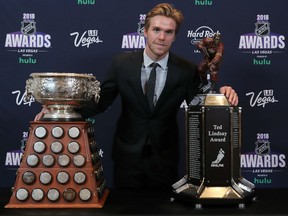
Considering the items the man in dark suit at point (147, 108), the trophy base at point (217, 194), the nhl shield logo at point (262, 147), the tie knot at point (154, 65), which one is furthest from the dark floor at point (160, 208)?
the nhl shield logo at point (262, 147)

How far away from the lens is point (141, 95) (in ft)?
6.67

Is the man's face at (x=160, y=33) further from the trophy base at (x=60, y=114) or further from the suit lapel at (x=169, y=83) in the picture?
the trophy base at (x=60, y=114)

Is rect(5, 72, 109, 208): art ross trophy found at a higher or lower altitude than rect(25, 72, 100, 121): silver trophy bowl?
lower

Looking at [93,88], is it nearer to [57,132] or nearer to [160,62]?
[57,132]

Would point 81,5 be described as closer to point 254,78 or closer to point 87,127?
point 254,78

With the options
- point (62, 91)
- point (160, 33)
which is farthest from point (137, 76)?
point (62, 91)

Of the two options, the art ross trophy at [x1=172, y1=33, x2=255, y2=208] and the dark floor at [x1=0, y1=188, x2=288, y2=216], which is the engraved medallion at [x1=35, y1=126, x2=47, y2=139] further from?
the art ross trophy at [x1=172, y1=33, x2=255, y2=208]

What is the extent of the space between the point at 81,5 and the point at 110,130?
0.87 m

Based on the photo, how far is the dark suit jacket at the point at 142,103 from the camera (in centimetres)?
206

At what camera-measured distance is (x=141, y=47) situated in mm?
2865

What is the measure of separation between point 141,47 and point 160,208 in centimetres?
178

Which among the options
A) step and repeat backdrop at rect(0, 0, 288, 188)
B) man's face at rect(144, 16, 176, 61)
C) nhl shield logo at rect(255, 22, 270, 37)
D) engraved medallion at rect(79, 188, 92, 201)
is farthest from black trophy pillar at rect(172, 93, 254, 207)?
nhl shield logo at rect(255, 22, 270, 37)

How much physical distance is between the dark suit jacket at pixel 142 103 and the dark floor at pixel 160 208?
667mm

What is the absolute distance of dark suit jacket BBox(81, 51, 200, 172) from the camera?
2.06 m
